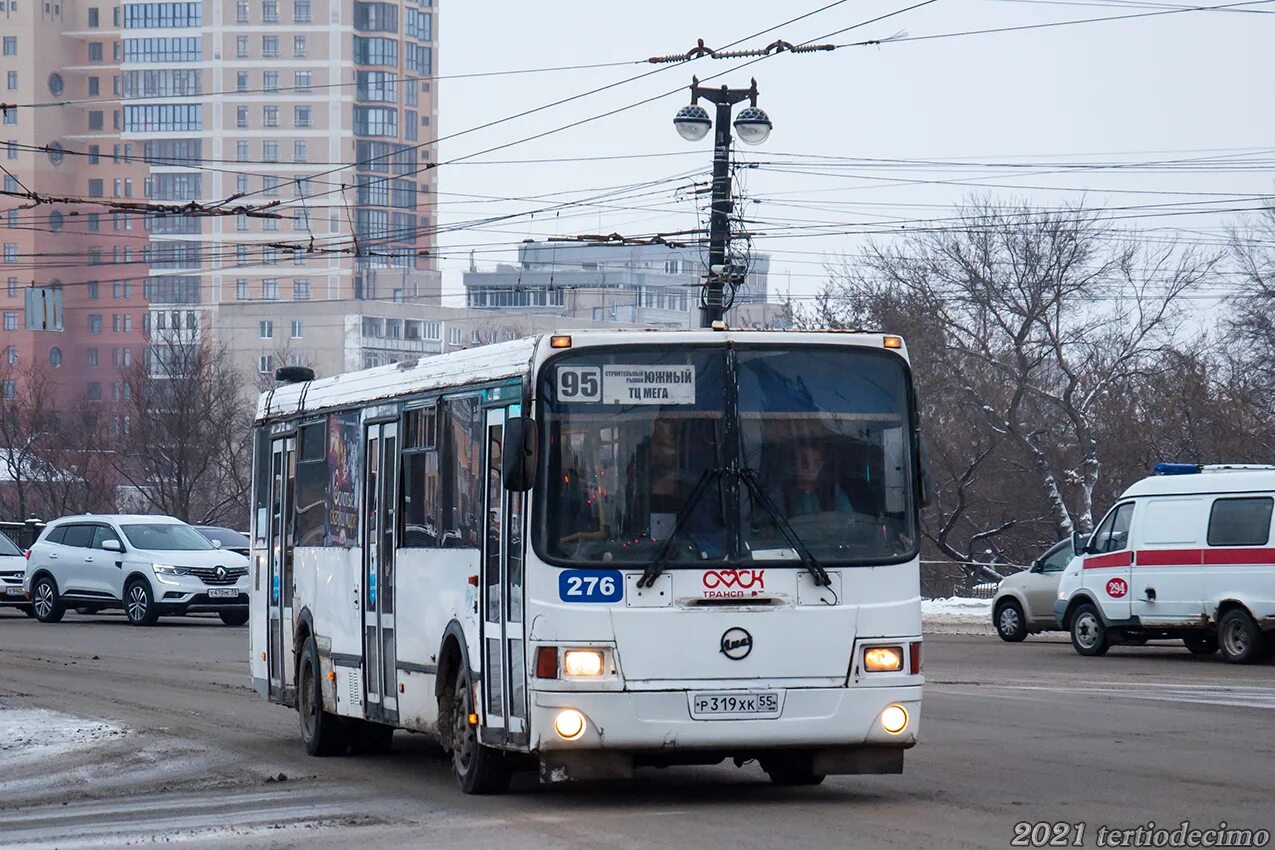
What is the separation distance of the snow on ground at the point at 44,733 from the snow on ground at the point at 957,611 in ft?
64.1

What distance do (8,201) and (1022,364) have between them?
120m

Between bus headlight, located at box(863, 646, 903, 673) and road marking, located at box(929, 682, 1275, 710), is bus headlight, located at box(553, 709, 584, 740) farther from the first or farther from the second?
road marking, located at box(929, 682, 1275, 710)

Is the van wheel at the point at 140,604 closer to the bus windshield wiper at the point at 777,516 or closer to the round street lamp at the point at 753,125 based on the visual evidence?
the round street lamp at the point at 753,125

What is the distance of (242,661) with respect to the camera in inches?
969

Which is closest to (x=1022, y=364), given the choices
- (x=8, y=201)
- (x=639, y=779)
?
(x=639, y=779)

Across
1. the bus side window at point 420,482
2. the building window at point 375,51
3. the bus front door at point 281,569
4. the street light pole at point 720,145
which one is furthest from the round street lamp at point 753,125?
the building window at point 375,51

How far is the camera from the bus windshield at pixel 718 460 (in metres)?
10.4

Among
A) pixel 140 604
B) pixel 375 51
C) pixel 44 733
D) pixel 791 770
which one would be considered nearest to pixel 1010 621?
pixel 140 604

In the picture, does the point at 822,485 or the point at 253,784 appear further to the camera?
the point at 253,784

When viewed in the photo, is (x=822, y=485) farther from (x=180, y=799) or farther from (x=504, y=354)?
(x=180, y=799)

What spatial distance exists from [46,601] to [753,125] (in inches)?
642

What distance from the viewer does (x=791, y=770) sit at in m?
11.3

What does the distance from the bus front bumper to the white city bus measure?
0.04 feet

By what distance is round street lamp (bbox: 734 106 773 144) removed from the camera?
2602cm
